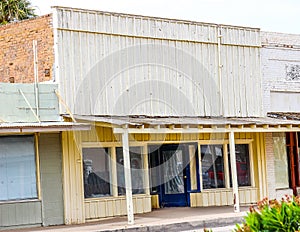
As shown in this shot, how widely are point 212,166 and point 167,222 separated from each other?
5.20 meters

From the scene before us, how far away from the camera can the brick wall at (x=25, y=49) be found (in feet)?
64.2

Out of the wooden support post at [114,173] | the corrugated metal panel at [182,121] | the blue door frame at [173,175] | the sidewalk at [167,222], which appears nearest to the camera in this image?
the sidewalk at [167,222]

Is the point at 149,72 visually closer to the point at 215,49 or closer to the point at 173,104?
the point at 173,104

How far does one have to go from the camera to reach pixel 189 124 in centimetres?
1956

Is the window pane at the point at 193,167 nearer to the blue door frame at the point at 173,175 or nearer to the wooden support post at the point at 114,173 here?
the blue door frame at the point at 173,175

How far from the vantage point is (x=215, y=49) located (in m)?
23.0

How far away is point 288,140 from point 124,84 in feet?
25.2

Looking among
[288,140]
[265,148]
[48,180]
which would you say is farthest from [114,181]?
[288,140]

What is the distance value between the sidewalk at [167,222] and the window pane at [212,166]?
71.5 inches

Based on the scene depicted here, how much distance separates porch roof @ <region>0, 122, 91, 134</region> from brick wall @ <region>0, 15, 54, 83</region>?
197 centimetres

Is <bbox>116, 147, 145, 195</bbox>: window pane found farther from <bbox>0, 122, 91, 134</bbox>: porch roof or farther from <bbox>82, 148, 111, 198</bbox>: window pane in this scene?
<bbox>0, 122, 91, 134</bbox>: porch roof

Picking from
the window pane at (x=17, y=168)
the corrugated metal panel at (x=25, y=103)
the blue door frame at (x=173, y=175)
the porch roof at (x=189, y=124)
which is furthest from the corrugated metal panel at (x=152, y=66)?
the window pane at (x=17, y=168)

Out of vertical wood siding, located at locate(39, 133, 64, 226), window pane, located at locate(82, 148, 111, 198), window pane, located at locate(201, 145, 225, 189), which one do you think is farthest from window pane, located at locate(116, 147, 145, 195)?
window pane, located at locate(201, 145, 225, 189)

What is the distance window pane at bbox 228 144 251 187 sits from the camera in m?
23.8
